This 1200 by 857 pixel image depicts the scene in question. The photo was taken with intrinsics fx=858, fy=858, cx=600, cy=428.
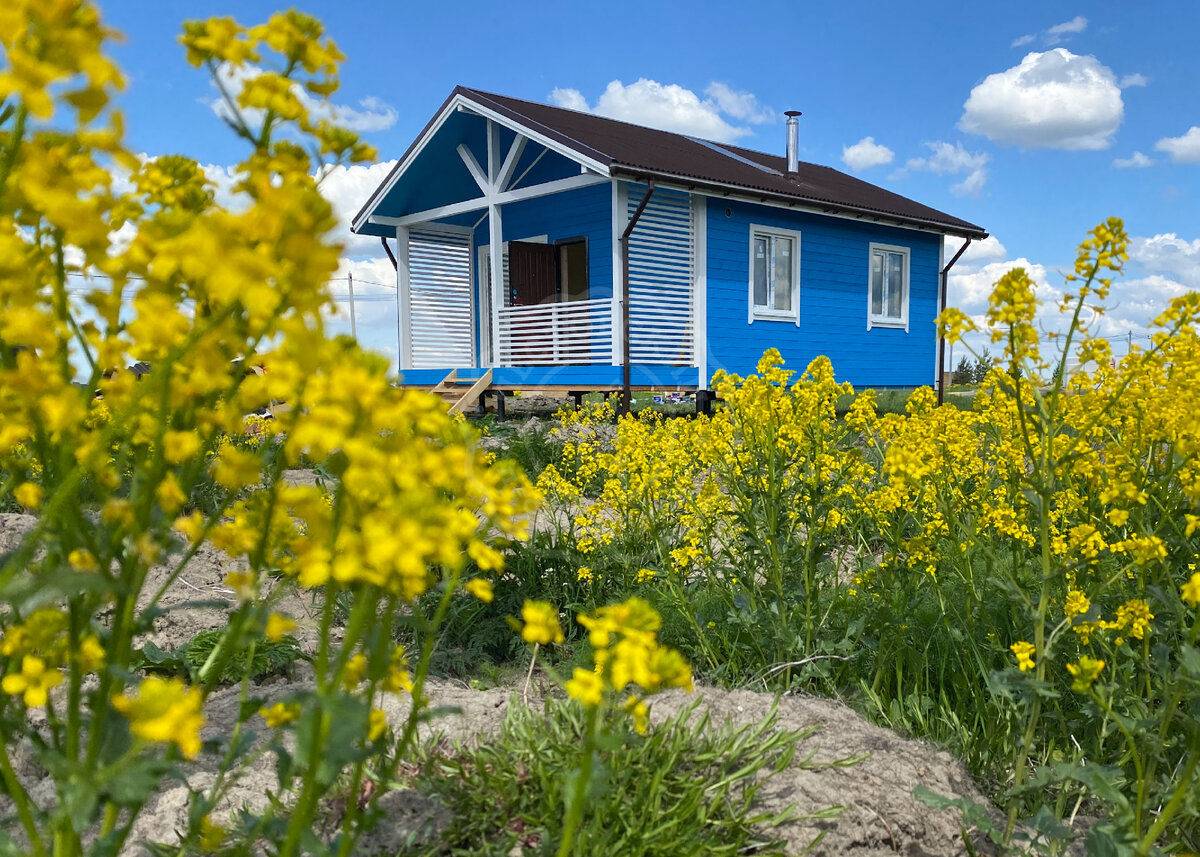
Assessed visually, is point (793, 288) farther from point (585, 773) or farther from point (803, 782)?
point (585, 773)

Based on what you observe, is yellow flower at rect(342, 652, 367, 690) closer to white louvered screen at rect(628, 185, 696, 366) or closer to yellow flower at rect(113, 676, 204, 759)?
yellow flower at rect(113, 676, 204, 759)

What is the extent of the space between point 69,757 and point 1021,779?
6.52ft

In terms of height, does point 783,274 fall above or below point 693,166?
below

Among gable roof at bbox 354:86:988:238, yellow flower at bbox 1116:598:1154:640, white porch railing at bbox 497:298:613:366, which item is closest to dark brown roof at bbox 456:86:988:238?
gable roof at bbox 354:86:988:238

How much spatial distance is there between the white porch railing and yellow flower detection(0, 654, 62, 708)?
402 inches

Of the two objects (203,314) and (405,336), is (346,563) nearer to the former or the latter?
(203,314)

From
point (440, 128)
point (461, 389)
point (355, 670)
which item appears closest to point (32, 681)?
point (355, 670)

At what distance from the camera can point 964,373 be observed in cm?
2477

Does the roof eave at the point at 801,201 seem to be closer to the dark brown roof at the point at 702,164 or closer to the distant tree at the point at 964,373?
the dark brown roof at the point at 702,164

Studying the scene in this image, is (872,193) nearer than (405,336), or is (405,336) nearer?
(405,336)

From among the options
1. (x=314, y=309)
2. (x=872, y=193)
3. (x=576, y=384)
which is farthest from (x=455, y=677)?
(x=872, y=193)

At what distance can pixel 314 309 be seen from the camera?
2.80ft

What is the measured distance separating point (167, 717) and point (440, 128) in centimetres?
Answer: 1261

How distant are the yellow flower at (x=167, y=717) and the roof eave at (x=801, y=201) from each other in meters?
9.79
